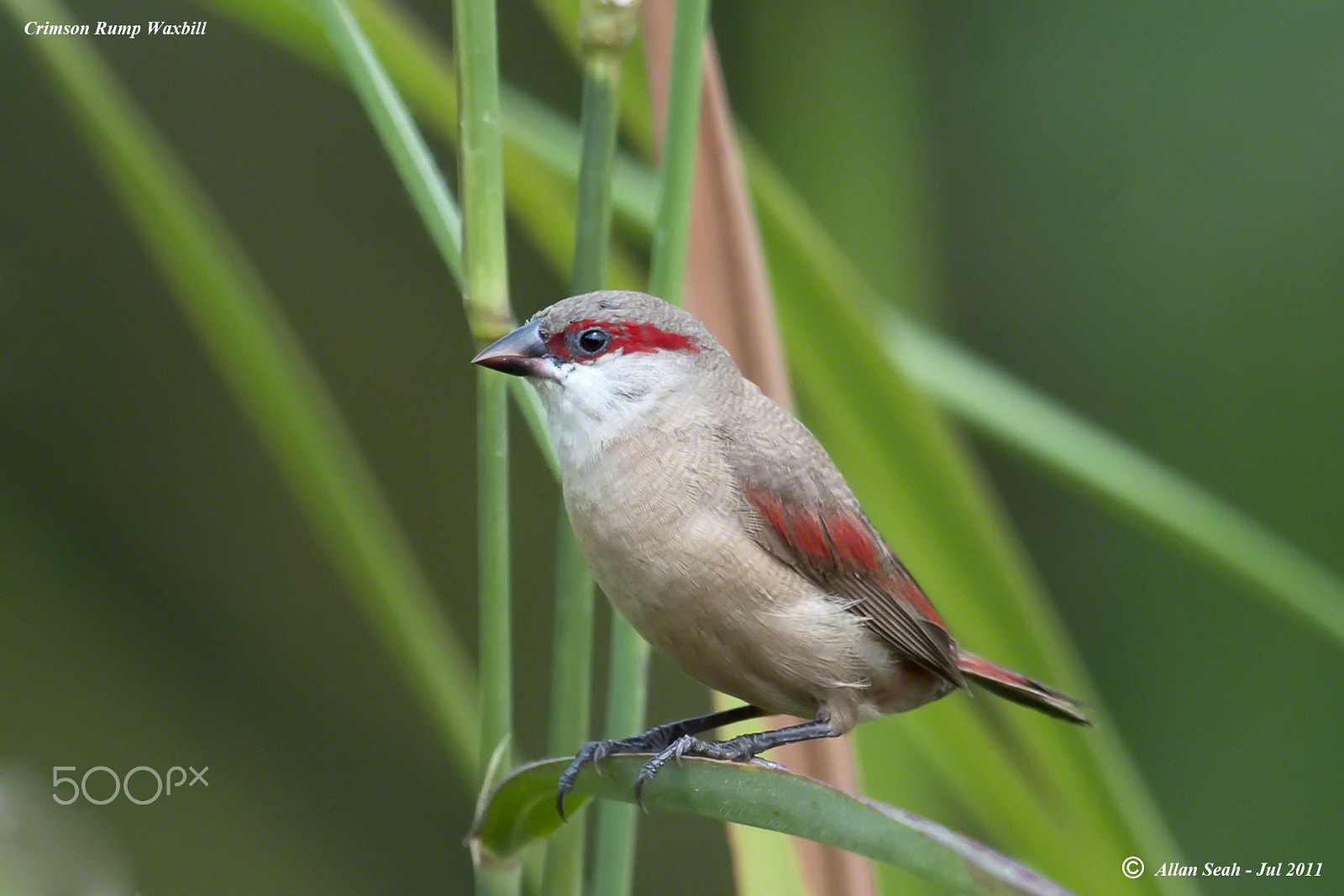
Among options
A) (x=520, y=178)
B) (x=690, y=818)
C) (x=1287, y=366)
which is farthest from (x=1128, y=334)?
(x=520, y=178)

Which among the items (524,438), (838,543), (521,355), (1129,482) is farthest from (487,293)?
(524,438)

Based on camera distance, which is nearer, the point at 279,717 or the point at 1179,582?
the point at 1179,582

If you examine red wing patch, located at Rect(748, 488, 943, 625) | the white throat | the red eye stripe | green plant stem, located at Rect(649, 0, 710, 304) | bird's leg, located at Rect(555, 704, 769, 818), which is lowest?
bird's leg, located at Rect(555, 704, 769, 818)

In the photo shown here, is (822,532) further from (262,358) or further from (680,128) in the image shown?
(262,358)

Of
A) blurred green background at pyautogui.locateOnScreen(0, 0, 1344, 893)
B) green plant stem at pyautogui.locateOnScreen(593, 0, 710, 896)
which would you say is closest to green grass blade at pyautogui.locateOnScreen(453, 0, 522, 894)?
green plant stem at pyautogui.locateOnScreen(593, 0, 710, 896)

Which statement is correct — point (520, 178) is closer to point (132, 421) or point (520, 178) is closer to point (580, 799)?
point (580, 799)

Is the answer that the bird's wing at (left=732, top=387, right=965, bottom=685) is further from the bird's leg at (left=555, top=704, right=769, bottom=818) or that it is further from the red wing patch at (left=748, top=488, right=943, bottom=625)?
the bird's leg at (left=555, top=704, right=769, bottom=818)

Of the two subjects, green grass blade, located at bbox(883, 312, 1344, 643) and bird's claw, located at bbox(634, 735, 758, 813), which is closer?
bird's claw, located at bbox(634, 735, 758, 813)

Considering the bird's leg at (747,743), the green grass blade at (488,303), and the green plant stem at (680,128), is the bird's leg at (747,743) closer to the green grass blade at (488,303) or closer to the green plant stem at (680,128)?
the green grass blade at (488,303)
